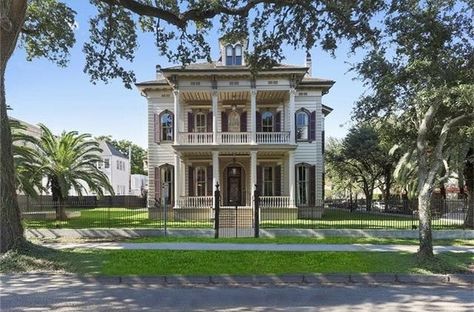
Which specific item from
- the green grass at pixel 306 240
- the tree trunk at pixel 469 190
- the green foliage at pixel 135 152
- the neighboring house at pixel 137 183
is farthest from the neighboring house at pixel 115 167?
the tree trunk at pixel 469 190

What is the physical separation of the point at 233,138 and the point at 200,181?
4.28 meters

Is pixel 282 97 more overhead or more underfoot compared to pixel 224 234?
more overhead

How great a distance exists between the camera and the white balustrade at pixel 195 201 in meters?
27.9

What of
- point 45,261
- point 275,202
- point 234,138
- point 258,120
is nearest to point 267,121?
point 258,120

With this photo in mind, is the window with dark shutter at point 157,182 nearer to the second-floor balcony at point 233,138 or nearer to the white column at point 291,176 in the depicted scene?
the second-floor balcony at point 233,138

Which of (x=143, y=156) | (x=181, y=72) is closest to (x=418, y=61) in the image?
(x=181, y=72)

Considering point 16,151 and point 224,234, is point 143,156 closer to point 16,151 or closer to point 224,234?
point 16,151

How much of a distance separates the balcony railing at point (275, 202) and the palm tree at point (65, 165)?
28.7ft

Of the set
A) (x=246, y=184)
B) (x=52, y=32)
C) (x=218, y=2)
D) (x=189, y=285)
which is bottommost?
(x=189, y=285)

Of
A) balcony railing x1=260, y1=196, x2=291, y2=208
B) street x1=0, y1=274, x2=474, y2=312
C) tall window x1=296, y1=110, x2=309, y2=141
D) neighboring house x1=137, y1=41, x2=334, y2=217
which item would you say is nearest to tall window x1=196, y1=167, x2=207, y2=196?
neighboring house x1=137, y1=41, x2=334, y2=217

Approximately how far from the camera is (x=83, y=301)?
859 centimetres

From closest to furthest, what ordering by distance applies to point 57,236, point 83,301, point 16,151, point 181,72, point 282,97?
point 83,301
point 57,236
point 16,151
point 181,72
point 282,97

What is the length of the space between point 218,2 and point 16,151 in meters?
15.9

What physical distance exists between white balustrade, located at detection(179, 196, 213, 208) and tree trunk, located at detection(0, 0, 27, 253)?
15130 millimetres
